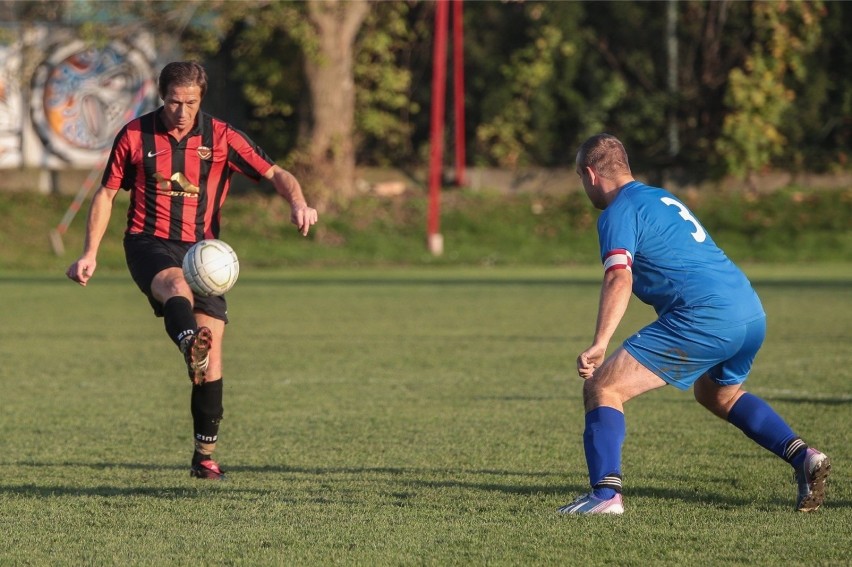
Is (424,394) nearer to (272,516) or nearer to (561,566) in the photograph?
(272,516)

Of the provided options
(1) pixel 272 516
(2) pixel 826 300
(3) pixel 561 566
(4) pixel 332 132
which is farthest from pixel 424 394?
(4) pixel 332 132

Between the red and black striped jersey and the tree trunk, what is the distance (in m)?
22.1

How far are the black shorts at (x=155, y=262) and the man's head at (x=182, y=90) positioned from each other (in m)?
0.60

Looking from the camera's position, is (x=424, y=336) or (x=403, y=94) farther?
(x=403, y=94)

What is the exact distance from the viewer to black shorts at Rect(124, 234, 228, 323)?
21.0ft

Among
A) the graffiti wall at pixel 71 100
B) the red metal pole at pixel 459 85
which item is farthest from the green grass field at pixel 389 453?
the graffiti wall at pixel 71 100

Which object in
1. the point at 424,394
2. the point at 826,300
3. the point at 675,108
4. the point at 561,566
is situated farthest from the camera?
the point at 675,108

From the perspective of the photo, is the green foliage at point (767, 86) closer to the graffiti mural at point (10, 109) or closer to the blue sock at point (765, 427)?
the graffiti mural at point (10, 109)

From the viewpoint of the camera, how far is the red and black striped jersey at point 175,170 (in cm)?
650

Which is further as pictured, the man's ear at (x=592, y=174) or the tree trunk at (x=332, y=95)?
the tree trunk at (x=332, y=95)

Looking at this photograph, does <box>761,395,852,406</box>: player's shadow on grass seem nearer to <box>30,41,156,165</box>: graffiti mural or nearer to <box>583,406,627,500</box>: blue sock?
<box>583,406,627,500</box>: blue sock

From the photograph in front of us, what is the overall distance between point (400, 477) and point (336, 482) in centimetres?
32

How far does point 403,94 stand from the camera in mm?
31750

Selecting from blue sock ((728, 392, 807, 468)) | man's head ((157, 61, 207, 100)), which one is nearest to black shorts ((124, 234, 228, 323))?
man's head ((157, 61, 207, 100))
